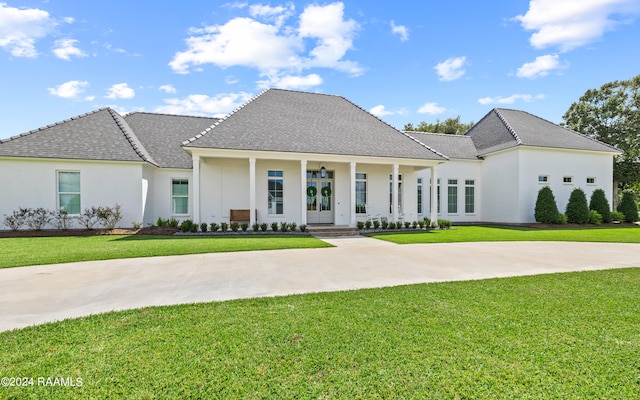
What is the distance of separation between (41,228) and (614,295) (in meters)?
18.6

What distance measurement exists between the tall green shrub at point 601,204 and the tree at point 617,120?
1185 centimetres

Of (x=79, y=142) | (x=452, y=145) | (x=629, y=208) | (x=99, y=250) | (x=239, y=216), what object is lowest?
(x=99, y=250)

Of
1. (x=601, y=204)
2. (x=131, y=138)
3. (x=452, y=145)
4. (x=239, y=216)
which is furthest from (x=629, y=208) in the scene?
(x=131, y=138)

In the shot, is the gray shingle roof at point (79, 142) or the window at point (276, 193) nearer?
the gray shingle roof at point (79, 142)

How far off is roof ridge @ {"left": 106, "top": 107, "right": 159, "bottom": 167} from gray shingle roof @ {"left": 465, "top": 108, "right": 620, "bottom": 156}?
813 inches

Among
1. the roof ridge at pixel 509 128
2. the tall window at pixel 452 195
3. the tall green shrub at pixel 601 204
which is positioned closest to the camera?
the roof ridge at pixel 509 128

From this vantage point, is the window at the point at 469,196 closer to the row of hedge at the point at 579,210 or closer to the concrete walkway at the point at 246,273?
the row of hedge at the point at 579,210

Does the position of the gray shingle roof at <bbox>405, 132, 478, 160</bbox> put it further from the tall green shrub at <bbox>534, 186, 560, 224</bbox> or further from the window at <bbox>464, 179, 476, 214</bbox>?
the tall green shrub at <bbox>534, 186, 560, 224</bbox>

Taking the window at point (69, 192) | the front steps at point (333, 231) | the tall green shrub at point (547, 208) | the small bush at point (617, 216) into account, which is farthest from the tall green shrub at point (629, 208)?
the window at point (69, 192)

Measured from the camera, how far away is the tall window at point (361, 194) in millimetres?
16484

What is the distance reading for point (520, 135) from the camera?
19.2 m

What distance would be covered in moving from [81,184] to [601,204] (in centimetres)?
2908

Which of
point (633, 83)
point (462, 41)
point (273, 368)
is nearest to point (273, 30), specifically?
point (462, 41)

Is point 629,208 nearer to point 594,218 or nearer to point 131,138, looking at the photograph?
point 594,218
